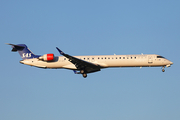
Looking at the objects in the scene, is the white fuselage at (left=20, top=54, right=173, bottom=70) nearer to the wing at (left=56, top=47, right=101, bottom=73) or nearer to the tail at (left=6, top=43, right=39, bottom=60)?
the wing at (left=56, top=47, right=101, bottom=73)

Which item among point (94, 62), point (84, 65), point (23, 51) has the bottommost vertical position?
point (84, 65)

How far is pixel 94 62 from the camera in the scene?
149ft

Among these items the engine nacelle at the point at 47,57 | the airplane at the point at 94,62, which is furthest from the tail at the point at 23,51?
the engine nacelle at the point at 47,57

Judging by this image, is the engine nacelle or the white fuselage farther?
the engine nacelle

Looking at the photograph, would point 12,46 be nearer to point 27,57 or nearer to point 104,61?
point 27,57

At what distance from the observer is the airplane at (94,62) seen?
4475 cm

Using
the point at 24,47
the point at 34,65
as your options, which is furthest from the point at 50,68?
the point at 24,47

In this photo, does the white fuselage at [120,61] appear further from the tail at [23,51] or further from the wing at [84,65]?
the tail at [23,51]

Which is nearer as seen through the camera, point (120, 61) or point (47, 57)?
point (120, 61)

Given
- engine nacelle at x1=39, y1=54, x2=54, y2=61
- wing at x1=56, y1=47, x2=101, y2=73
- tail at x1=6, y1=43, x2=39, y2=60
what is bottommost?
wing at x1=56, y1=47, x2=101, y2=73

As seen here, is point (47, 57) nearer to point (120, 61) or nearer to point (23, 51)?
point (23, 51)

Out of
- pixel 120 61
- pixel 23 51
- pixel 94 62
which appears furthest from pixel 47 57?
pixel 120 61

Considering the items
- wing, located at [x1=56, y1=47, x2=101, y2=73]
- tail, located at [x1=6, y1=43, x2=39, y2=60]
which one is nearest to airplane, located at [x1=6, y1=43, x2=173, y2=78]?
wing, located at [x1=56, y1=47, x2=101, y2=73]

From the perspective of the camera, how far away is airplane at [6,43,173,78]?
44.8 m
